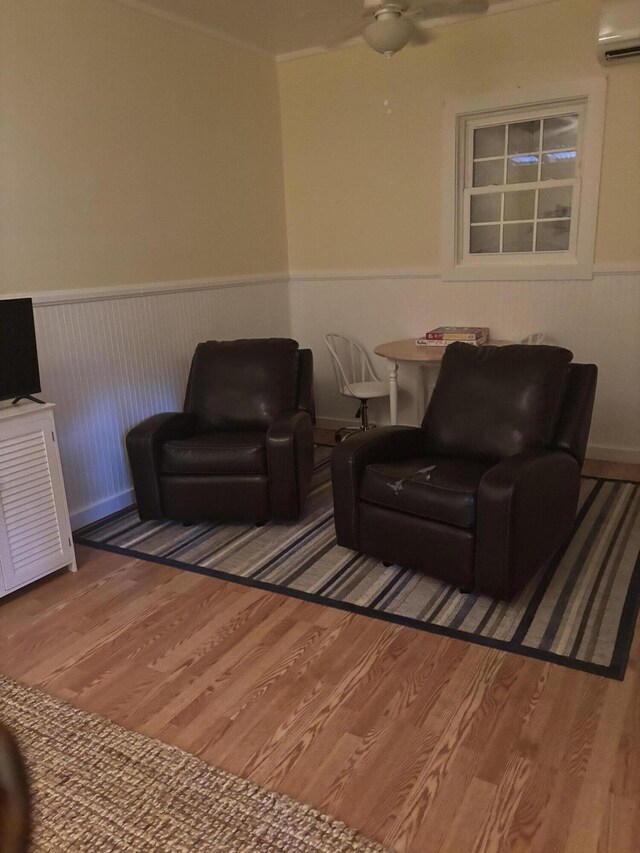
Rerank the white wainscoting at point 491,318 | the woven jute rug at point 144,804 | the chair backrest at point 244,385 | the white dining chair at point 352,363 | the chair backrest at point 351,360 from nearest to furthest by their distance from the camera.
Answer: the woven jute rug at point 144,804 < the chair backrest at point 244,385 < the white wainscoting at point 491,318 < the white dining chair at point 352,363 < the chair backrest at point 351,360

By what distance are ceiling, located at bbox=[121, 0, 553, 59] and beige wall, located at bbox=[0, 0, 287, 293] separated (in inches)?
3.2

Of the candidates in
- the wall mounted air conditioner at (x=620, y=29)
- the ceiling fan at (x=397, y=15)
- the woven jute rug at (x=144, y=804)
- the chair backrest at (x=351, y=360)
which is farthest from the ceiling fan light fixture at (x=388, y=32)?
A: the woven jute rug at (x=144, y=804)

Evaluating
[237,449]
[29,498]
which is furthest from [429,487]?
[29,498]

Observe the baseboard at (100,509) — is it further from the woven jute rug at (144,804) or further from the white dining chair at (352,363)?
the white dining chair at (352,363)

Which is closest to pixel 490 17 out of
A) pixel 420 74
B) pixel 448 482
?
pixel 420 74

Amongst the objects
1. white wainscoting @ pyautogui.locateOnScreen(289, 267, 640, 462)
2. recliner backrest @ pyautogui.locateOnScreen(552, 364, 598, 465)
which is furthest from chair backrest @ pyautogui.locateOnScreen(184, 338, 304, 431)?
recliner backrest @ pyautogui.locateOnScreen(552, 364, 598, 465)

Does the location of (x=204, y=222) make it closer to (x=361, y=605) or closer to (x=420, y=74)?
(x=420, y=74)

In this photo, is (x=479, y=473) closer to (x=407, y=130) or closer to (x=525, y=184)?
(x=525, y=184)

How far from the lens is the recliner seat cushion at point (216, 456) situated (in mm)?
3146

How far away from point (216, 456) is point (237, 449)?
11cm

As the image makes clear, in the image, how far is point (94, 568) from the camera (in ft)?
9.73

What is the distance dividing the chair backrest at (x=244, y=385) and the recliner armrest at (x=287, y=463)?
23 centimetres

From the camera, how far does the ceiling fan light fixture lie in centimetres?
273

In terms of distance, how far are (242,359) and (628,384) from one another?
2.35m
